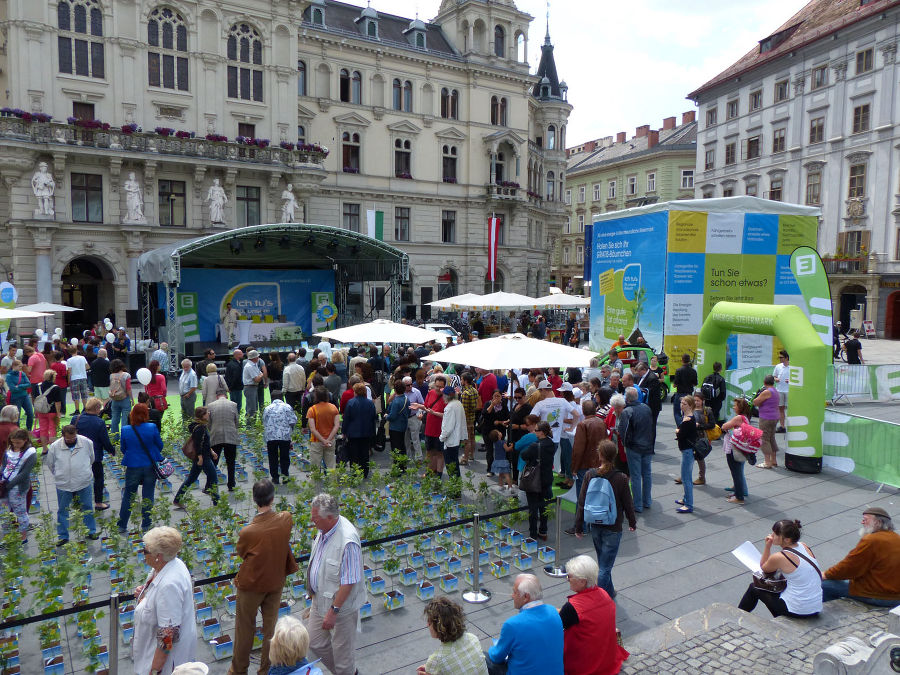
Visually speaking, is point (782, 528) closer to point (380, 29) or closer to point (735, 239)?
point (735, 239)

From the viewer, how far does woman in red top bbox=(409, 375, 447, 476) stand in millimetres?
10992

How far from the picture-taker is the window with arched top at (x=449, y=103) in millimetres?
42750

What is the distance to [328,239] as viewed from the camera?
2777 centimetres

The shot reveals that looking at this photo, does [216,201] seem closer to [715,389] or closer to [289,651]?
[715,389]

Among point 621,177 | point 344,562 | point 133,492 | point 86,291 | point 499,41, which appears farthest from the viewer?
point 621,177

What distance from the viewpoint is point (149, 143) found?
1179 inches

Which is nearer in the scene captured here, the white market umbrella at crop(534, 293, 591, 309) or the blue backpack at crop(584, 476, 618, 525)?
the blue backpack at crop(584, 476, 618, 525)

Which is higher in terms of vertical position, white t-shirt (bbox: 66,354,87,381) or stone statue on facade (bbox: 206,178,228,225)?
stone statue on facade (bbox: 206,178,228,225)

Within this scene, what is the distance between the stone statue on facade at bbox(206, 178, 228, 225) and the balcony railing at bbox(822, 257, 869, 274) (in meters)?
35.4

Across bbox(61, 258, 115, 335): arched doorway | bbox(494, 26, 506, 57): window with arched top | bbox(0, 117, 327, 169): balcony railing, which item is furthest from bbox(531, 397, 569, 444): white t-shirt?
bbox(494, 26, 506, 57): window with arched top

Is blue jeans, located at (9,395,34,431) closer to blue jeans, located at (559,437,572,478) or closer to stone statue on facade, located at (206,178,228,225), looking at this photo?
blue jeans, located at (559,437,572,478)

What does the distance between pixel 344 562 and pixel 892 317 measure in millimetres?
44479

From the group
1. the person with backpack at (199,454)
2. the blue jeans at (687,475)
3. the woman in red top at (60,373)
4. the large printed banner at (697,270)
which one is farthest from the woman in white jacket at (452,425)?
the large printed banner at (697,270)

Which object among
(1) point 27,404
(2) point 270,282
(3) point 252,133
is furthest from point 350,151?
(1) point 27,404
